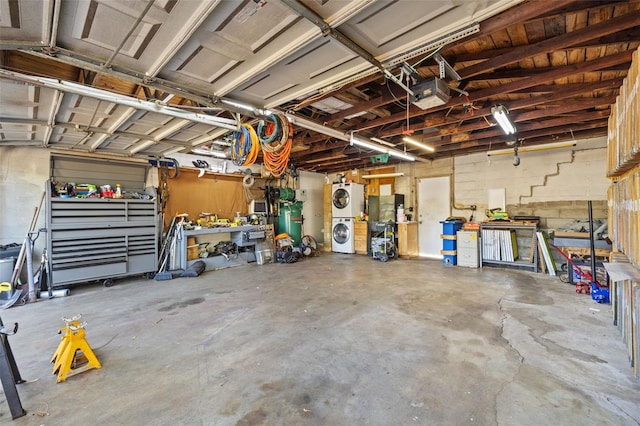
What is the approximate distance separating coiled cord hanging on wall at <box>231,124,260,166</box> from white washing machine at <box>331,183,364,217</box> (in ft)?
14.3

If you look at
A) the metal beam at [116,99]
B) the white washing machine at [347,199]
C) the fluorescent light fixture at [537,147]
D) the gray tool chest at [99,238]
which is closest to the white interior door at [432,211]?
the fluorescent light fixture at [537,147]

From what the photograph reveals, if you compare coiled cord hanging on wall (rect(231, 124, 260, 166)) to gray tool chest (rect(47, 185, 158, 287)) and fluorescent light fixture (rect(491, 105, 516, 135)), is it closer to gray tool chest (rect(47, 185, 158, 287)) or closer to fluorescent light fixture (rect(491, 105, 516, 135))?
gray tool chest (rect(47, 185, 158, 287))

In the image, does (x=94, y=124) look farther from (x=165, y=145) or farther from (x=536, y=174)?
(x=536, y=174)

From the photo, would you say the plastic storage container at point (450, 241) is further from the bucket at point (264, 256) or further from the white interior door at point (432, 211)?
the bucket at point (264, 256)

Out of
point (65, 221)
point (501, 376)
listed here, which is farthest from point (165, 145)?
point (501, 376)

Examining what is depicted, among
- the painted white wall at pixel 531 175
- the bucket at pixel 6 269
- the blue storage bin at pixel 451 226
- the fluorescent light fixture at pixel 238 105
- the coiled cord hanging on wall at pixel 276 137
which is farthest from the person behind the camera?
the blue storage bin at pixel 451 226

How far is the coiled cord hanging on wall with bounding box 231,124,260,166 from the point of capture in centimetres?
356

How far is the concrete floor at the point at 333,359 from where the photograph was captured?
1.67 metres

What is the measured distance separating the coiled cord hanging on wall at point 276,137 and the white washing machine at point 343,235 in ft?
14.3

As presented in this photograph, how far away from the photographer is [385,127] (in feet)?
16.3

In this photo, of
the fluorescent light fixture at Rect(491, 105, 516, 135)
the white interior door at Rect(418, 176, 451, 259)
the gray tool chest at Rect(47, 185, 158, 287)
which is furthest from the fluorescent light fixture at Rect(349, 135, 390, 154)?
the gray tool chest at Rect(47, 185, 158, 287)

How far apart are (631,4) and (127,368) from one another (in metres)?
4.95

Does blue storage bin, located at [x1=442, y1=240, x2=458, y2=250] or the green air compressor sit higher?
the green air compressor

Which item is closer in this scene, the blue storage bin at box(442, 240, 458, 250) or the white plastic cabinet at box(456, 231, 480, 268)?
the white plastic cabinet at box(456, 231, 480, 268)
